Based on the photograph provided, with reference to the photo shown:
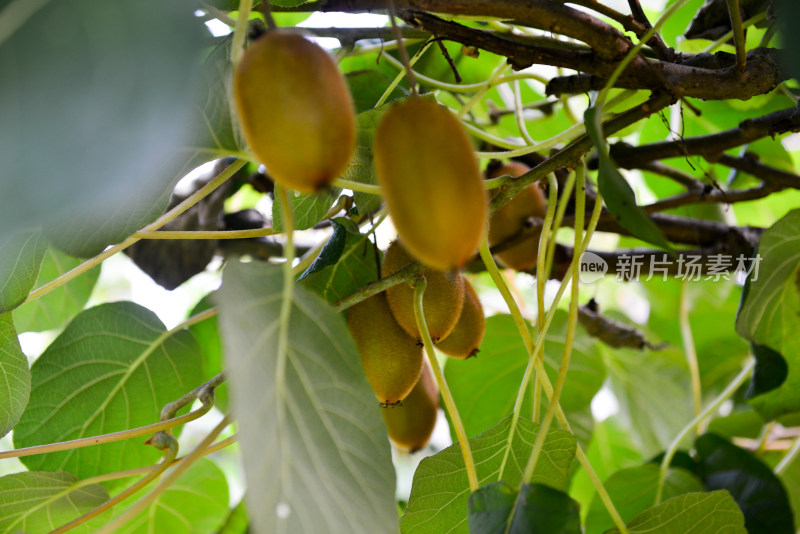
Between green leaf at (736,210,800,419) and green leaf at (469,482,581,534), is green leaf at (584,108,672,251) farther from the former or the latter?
green leaf at (736,210,800,419)

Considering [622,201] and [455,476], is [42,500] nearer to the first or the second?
[455,476]

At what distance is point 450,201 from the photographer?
0.23m

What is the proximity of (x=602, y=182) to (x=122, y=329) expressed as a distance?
408 mm

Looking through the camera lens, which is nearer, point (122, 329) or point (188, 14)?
point (188, 14)

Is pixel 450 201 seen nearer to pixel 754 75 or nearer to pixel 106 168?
pixel 106 168

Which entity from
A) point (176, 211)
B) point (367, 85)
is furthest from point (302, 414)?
point (367, 85)

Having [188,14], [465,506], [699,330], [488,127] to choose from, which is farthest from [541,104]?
[188,14]

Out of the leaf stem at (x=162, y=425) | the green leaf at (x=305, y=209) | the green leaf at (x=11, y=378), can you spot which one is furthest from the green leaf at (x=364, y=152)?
the green leaf at (x=11, y=378)

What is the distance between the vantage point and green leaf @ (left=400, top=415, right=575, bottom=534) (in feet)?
1.38

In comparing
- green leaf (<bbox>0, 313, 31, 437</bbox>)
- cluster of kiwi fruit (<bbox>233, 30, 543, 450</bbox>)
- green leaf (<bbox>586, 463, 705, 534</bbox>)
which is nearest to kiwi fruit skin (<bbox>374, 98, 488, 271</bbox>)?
cluster of kiwi fruit (<bbox>233, 30, 543, 450</bbox>)

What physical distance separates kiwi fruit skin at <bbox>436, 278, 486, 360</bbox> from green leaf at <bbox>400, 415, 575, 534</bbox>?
8 cm

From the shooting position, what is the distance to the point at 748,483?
0.64 meters

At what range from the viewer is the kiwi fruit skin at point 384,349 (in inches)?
16.8

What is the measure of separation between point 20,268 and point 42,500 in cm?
18
